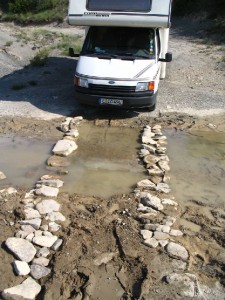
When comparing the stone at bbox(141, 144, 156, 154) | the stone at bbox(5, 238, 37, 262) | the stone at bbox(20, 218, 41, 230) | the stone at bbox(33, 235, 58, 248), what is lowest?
the stone at bbox(141, 144, 156, 154)

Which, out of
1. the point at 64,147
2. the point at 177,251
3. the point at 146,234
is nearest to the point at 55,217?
the point at 146,234

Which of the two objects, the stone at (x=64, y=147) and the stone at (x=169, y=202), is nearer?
the stone at (x=169, y=202)

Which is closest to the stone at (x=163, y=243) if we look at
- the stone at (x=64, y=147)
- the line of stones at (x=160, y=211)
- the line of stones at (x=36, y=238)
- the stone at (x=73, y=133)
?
the line of stones at (x=160, y=211)

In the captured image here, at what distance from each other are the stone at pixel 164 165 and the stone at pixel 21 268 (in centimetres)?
376

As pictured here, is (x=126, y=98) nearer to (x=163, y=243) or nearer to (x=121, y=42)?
(x=121, y=42)

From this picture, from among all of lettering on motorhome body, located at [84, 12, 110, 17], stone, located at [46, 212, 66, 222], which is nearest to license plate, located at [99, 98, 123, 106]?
lettering on motorhome body, located at [84, 12, 110, 17]

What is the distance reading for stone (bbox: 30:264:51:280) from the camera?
4.89 m

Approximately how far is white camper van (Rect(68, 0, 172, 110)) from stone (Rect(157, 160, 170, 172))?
2499mm

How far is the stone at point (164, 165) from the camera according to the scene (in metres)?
7.96

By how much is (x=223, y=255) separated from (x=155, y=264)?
1025 millimetres

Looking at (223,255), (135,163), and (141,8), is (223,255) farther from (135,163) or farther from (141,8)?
(141,8)

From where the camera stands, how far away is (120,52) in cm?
1070

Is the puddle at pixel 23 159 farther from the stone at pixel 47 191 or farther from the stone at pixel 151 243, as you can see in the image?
the stone at pixel 151 243

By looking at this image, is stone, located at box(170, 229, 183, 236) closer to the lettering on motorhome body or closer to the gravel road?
the gravel road
